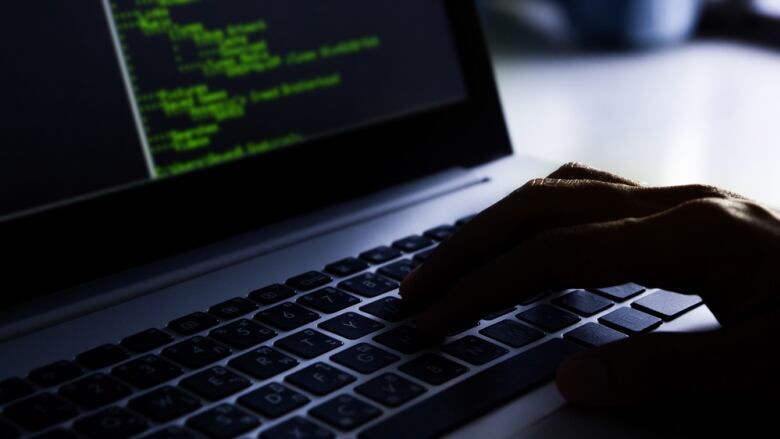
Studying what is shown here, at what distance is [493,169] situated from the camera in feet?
2.27

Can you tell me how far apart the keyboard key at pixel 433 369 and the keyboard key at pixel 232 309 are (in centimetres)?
11

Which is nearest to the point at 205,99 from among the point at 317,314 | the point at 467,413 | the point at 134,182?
the point at 134,182

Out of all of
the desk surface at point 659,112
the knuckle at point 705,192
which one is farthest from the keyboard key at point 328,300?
the desk surface at point 659,112

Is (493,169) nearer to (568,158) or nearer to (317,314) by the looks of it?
(317,314)

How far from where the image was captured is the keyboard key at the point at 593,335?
1.50 ft

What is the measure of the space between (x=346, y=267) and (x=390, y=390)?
14 centimetres

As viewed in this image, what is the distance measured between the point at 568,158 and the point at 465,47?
46cm

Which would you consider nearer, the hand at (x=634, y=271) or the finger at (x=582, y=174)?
the hand at (x=634, y=271)

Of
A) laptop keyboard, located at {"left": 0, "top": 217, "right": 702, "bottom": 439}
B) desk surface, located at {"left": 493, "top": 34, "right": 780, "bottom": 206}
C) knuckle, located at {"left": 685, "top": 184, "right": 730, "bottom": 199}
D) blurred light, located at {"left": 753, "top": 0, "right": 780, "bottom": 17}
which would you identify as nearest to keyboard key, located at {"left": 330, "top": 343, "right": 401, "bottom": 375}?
laptop keyboard, located at {"left": 0, "top": 217, "right": 702, "bottom": 439}

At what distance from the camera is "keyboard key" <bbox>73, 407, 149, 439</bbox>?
0.38m

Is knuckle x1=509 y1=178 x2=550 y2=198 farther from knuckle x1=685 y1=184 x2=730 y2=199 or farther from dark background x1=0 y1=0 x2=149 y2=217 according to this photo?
dark background x1=0 y1=0 x2=149 y2=217

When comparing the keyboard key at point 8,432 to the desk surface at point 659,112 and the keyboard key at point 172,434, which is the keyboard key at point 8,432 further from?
the desk surface at point 659,112

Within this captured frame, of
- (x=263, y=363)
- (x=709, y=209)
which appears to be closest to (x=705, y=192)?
(x=709, y=209)

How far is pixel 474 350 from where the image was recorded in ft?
1.46
